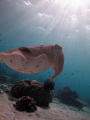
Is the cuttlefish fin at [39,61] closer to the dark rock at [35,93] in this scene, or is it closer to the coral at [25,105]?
the coral at [25,105]

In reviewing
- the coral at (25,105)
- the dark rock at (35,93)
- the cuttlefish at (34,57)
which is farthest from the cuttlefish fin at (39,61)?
the dark rock at (35,93)

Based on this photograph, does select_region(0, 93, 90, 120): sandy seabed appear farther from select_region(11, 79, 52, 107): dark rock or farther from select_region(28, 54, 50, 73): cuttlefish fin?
select_region(28, 54, 50, 73): cuttlefish fin

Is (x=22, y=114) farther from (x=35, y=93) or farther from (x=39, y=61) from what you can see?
(x=39, y=61)

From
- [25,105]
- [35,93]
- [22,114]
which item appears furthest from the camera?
[35,93]

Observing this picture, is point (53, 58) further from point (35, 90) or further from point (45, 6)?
point (45, 6)

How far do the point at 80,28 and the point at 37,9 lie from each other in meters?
14.3

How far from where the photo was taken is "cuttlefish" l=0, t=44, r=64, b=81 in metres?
2.10

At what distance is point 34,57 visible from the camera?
2.14 m

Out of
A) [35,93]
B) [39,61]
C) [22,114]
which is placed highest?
[39,61]

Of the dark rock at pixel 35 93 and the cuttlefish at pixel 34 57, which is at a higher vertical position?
the cuttlefish at pixel 34 57

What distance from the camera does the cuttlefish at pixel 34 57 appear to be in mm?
2098

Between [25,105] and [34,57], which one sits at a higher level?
[34,57]

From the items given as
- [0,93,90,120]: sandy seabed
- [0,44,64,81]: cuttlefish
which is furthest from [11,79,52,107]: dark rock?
[0,44,64,81]: cuttlefish

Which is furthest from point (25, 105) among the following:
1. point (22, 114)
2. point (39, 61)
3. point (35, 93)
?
point (39, 61)
